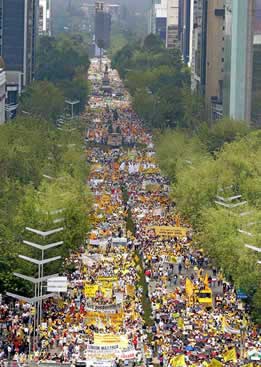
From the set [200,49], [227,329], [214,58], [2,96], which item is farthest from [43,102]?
[227,329]

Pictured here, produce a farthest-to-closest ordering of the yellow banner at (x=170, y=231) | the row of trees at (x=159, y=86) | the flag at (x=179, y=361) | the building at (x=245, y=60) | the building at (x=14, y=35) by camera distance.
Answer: the building at (x=14, y=35), the row of trees at (x=159, y=86), the building at (x=245, y=60), the yellow banner at (x=170, y=231), the flag at (x=179, y=361)

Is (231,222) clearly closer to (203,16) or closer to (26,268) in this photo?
(26,268)

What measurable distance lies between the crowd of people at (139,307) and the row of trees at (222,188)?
3.64ft

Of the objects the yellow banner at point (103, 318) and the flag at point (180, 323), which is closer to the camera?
the flag at point (180, 323)

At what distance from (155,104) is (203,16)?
9778 millimetres

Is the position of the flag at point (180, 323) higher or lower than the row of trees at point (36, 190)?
lower

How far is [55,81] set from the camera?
159250mm

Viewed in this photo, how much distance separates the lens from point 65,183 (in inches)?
2717

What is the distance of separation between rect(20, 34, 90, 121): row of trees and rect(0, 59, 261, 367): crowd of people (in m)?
53.2

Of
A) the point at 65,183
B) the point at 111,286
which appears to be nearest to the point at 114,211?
the point at 65,183

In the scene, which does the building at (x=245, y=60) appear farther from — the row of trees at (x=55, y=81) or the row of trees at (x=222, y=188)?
the row of trees at (x=55, y=81)

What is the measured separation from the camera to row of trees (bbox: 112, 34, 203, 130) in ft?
413

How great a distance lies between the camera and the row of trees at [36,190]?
165 ft

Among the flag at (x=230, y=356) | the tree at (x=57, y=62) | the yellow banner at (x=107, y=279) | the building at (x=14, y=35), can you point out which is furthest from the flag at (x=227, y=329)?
the tree at (x=57, y=62)
